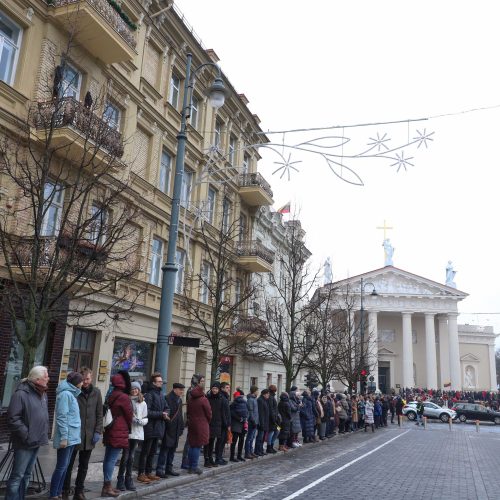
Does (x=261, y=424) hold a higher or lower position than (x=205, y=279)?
lower

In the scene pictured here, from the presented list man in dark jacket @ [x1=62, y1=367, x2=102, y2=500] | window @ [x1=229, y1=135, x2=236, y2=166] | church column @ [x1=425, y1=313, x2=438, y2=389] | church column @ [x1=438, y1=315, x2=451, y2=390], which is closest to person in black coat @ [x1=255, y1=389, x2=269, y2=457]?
man in dark jacket @ [x1=62, y1=367, x2=102, y2=500]

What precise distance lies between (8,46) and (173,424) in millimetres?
10391

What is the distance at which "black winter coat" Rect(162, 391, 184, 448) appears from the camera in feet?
33.1

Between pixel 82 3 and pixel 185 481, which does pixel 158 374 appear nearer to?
pixel 185 481

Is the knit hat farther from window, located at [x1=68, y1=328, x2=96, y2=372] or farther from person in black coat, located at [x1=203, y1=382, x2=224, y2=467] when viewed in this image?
window, located at [x1=68, y1=328, x2=96, y2=372]

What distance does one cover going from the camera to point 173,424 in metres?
10.3

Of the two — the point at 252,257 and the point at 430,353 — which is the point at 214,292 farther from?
the point at 430,353

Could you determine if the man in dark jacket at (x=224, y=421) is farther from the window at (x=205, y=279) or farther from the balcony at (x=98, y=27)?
the window at (x=205, y=279)

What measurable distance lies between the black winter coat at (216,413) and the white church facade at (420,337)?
54835 mm

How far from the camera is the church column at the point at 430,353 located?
67.1 m

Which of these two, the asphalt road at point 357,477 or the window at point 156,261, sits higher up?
the window at point 156,261

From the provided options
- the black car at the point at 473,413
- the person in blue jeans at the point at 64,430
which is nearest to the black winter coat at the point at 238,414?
the person in blue jeans at the point at 64,430

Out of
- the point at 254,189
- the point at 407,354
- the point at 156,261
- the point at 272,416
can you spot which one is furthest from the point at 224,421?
the point at 407,354

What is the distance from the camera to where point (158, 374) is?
10.0m
